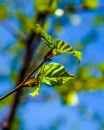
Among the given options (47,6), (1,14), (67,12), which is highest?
(1,14)

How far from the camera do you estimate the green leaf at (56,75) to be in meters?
0.69

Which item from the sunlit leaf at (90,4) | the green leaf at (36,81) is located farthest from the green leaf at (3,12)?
the green leaf at (36,81)

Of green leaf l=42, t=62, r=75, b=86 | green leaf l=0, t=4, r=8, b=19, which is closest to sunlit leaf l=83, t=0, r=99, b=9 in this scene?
green leaf l=0, t=4, r=8, b=19

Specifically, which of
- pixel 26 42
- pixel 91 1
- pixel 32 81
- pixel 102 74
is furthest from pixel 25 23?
pixel 32 81

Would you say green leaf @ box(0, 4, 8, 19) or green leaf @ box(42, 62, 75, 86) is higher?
green leaf @ box(0, 4, 8, 19)

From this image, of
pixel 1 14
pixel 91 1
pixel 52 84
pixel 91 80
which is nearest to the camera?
pixel 52 84

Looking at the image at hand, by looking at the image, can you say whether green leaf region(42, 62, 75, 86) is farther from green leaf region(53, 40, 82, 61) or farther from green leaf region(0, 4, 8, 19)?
green leaf region(0, 4, 8, 19)

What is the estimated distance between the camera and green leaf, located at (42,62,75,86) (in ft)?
2.25

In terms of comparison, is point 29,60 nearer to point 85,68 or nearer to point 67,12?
point 67,12

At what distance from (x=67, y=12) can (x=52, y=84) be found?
1.69 meters

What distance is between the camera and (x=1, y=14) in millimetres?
2346

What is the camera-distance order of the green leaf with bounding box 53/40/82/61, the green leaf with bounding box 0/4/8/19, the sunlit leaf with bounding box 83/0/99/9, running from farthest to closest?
the green leaf with bounding box 0/4/8/19
the sunlit leaf with bounding box 83/0/99/9
the green leaf with bounding box 53/40/82/61

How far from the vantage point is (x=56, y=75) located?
0.69 metres


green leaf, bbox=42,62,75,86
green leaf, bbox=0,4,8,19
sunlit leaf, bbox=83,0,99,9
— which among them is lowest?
green leaf, bbox=42,62,75,86
